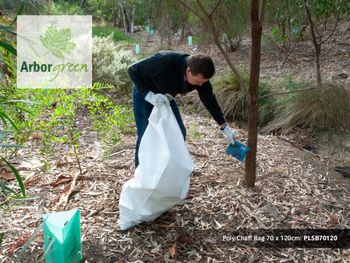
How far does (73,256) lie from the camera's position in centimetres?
174

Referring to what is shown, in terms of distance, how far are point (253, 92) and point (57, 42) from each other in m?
3.00

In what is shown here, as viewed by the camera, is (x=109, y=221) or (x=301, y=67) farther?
(x=301, y=67)

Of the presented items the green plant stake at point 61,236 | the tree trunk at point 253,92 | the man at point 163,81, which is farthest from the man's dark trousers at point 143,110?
the green plant stake at point 61,236

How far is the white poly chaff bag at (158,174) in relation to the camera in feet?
6.36

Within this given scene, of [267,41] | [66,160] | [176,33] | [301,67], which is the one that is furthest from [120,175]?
[176,33]

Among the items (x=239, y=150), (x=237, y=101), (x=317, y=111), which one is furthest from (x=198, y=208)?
(x=237, y=101)

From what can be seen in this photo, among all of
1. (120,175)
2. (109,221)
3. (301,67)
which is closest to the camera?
(109,221)

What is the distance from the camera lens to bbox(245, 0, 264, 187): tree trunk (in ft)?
7.04

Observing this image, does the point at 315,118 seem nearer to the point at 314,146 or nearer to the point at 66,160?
the point at 314,146

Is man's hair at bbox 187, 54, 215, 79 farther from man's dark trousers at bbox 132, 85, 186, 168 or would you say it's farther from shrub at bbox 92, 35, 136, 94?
shrub at bbox 92, 35, 136, 94

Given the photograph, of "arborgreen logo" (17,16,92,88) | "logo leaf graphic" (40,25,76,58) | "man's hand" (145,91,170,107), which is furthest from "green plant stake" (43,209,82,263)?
"logo leaf graphic" (40,25,76,58)

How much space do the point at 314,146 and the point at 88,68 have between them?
3088 mm

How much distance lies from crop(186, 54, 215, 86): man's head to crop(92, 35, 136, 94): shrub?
2.97 meters

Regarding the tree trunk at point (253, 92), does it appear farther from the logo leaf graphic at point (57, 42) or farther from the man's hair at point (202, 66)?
the logo leaf graphic at point (57, 42)
